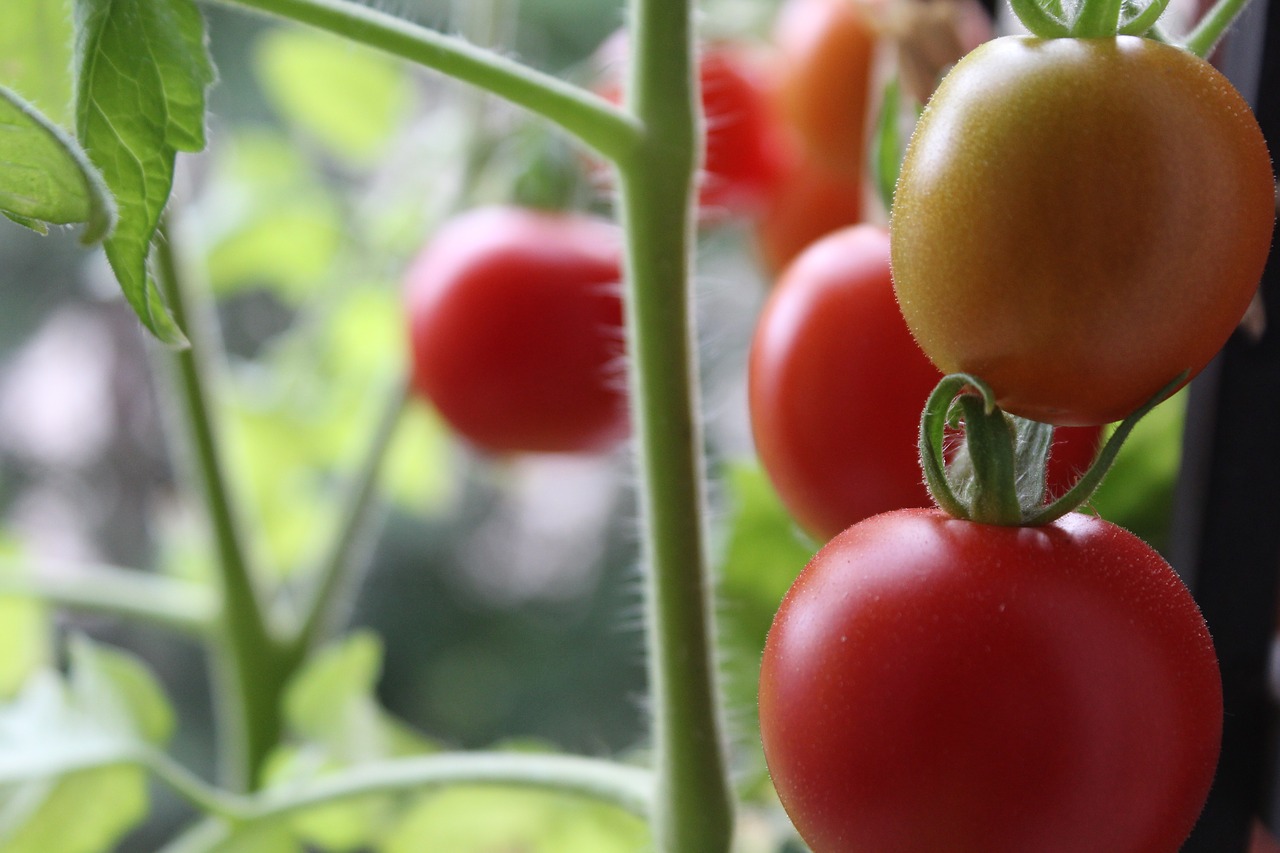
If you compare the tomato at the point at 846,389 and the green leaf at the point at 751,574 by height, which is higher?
the tomato at the point at 846,389

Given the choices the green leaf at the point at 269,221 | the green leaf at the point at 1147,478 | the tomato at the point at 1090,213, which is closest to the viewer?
Answer: the tomato at the point at 1090,213

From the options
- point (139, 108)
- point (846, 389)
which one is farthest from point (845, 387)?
point (139, 108)

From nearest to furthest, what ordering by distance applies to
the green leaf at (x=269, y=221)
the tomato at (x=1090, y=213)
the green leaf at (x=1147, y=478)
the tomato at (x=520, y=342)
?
the tomato at (x=1090, y=213) → the green leaf at (x=1147, y=478) → the tomato at (x=520, y=342) → the green leaf at (x=269, y=221)

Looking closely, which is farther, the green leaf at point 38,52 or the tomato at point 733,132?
the tomato at point 733,132

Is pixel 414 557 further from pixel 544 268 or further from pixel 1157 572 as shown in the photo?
pixel 1157 572

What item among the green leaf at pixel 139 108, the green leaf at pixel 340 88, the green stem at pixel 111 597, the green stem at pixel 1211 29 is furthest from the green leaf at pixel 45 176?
the green leaf at pixel 340 88

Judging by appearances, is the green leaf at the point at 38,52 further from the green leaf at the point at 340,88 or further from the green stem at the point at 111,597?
the green leaf at the point at 340,88

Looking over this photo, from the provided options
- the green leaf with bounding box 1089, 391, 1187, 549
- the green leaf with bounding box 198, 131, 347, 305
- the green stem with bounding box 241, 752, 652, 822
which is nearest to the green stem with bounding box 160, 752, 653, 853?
the green stem with bounding box 241, 752, 652, 822

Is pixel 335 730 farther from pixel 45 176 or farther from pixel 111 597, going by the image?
pixel 45 176
